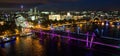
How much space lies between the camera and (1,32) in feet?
50.6

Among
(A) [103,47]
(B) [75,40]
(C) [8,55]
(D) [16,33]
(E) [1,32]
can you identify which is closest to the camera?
(C) [8,55]

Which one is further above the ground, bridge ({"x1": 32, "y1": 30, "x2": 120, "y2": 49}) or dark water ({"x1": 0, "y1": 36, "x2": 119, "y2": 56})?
bridge ({"x1": 32, "y1": 30, "x2": 120, "y2": 49})

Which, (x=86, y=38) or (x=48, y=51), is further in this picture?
(x=86, y=38)

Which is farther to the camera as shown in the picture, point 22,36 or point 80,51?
point 22,36

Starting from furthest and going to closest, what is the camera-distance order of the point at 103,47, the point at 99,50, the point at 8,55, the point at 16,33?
the point at 16,33, the point at 103,47, the point at 99,50, the point at 8,55

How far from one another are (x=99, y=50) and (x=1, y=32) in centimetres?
688

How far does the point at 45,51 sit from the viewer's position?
10898 mm

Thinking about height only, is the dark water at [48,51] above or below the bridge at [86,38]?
below

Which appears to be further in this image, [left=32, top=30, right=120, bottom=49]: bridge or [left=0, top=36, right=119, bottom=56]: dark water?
[left=32, top=30, right=120, bottom=49]: bridge

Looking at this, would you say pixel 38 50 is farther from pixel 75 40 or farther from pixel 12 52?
pixel 75 40

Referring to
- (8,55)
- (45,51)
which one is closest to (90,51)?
(45,51)

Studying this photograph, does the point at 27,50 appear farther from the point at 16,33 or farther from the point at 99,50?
the point at 16,33

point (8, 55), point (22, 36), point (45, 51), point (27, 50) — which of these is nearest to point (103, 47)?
point (45, 51)

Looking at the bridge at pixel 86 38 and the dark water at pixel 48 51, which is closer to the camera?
the dark water at pixel 48 51
